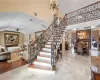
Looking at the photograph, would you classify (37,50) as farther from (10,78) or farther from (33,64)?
(10,78)

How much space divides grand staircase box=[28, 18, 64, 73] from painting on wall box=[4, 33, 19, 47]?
706cm

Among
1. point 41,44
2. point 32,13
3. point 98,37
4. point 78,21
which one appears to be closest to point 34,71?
point 41,44

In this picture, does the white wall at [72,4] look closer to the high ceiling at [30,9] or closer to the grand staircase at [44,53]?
the high ceiling at [30,9]

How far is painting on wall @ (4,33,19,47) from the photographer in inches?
432

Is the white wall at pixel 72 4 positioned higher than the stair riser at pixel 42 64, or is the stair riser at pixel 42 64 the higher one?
the white wall at pixel 72 4

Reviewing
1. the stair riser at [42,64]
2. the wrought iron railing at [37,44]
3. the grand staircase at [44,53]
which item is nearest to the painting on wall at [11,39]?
the wrought iron railing at [37,44]

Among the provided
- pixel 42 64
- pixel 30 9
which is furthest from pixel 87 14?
pixel 42 64

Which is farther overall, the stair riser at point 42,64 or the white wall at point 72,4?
the white wall at point 72,4

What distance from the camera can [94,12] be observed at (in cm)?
512

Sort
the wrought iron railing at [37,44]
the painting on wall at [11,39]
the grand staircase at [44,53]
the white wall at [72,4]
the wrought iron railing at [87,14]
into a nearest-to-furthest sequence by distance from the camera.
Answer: the grand staircase at [44,53] → the wrought iron railing at [37,44] → the wrought iron railing at [87,14] → the white wall at [72,4] → the painting on wall at [11,39]

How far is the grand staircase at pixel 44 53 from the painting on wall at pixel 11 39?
706 cm

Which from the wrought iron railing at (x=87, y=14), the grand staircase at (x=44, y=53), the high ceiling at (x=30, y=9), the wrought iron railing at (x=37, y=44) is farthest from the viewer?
the wrought iron railing at (x=87, y=14)

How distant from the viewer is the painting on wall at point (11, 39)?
11.0 meters

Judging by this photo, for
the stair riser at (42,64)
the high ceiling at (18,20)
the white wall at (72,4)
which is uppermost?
the white wall at (72,4)
